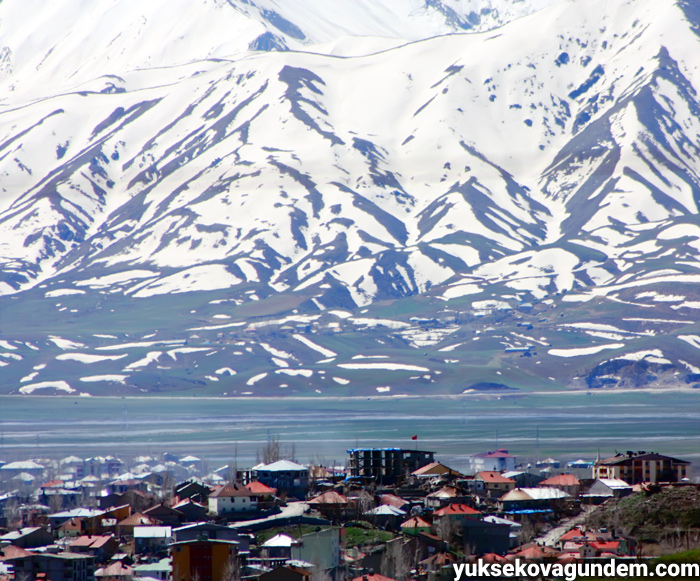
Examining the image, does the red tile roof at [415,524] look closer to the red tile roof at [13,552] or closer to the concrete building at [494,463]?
the red tile roof at [13,552]

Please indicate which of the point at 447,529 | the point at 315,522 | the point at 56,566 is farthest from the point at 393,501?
the point at 56,566

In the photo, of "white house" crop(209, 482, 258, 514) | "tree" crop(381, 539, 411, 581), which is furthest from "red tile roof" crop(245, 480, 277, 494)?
"tree" crop(381, 539, 411, 581)

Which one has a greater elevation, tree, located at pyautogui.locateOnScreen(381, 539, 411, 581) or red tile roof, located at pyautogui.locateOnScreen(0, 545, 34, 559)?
red tile roof, located at pyautogui.locateOnScreen(0, 545, 34, 559)

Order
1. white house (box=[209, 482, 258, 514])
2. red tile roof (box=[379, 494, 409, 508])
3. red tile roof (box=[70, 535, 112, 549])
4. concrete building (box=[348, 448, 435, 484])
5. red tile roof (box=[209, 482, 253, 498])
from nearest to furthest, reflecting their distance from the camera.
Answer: red tile roof (box=[70, 535, 112, 549])
white house (box=[209, 482, 258, 514])
red tile roof (box=[209, 482, 253, 498])
red tile roof (box=[379, 494, 409, 508])
concrete building (box=[348, 448, 435, 484])

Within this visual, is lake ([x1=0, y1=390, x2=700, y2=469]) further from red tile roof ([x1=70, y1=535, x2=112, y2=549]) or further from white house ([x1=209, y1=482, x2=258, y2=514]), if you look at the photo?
red tile roof ([x1=70, y1=535, x2=112, y2=549])

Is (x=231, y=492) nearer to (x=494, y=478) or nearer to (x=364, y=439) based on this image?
(x=494, y=478)

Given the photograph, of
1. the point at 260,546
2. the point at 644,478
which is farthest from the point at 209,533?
the point at 644,478

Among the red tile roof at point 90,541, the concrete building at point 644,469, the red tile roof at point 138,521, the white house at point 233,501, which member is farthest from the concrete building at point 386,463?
the red tile roof at point 90,541

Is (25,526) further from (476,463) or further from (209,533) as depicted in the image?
(476,463)

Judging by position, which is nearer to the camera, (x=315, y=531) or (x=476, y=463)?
(x=315, y=531)
